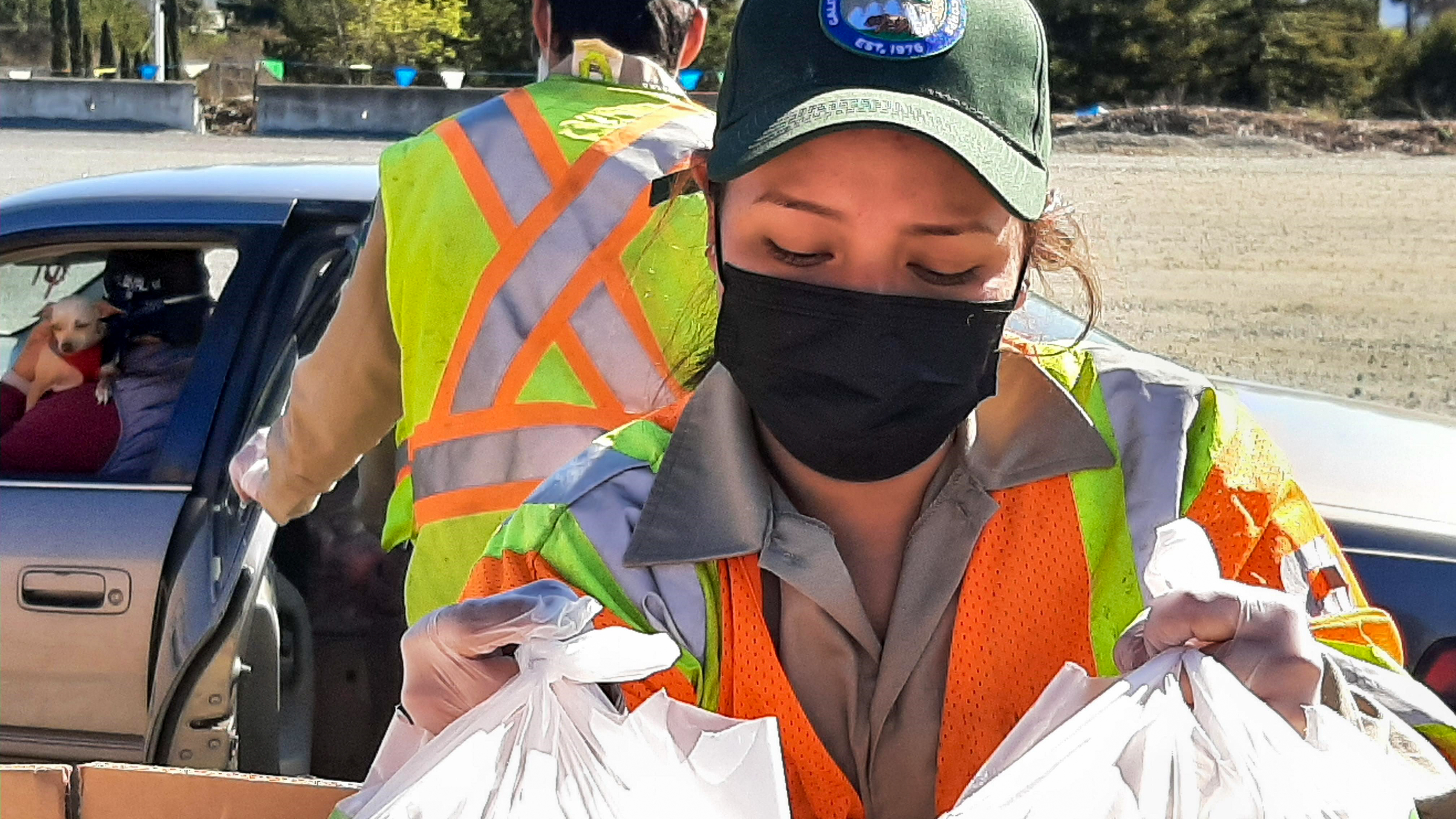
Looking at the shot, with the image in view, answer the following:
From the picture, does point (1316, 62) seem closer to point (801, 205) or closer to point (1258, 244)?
point (1258, 244)

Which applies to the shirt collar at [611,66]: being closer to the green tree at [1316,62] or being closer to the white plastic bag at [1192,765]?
the white plastic bag at [1192,765]

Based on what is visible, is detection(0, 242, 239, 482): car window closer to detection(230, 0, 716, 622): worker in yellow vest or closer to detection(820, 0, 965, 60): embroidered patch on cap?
detection(230, 0, 716, 622): worker in yellow vest

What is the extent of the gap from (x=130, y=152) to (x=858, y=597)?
22748 millimetres

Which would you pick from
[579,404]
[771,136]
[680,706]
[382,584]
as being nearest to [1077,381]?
[771,136]

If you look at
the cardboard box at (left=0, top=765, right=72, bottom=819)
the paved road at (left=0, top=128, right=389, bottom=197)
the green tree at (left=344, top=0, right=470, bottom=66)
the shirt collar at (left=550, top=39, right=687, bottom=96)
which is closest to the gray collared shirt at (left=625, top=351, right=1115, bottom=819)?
the cardboard box at (left=0, top=765, right=72, bottom=819)

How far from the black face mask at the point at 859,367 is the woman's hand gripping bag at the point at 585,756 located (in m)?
0.34

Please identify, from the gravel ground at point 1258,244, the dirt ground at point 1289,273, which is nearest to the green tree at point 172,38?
the gravel ground at point 1258,244

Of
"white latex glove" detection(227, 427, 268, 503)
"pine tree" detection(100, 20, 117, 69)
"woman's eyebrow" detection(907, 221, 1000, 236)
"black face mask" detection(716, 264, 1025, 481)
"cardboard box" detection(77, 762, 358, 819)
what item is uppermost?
"woman's eyebrow" detection(907, 221, 1000, 236)

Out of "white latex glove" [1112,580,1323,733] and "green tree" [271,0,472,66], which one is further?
"green tree" [271,0,472,66]

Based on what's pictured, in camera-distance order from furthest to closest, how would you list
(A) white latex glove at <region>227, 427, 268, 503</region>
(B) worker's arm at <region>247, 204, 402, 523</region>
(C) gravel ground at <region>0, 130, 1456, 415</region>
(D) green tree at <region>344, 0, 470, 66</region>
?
(D) green tree at <region>344, 0, 470, 66</region> → (C) gravel ground at <region>0, 130, 1456, 415</region> → (A) white latex glove at <region>227, 427, 268, 503</region> → (B) worker's arm at <region>247, 204, 402, 523</region>

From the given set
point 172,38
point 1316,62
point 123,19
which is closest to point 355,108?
point 172,38

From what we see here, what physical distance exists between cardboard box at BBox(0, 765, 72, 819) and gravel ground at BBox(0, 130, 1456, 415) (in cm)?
124

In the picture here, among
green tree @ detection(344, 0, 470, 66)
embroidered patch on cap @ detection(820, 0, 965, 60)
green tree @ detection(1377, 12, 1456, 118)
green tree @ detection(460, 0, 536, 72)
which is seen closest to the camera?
embroidered patch on cap @ detection(820, 0, 965, 60)

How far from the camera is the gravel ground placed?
947cm
